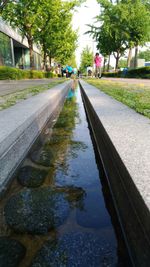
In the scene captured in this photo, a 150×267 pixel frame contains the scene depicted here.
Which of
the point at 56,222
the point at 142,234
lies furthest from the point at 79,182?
the point at 142,234

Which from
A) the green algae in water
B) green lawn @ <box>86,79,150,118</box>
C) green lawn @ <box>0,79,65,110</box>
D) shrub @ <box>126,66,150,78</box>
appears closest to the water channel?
the green algae in water

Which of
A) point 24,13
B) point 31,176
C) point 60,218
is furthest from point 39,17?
point 60,218

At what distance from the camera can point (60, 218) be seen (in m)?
1.97

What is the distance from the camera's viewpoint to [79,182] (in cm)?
260

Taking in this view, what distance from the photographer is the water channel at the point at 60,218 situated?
5.16 ft

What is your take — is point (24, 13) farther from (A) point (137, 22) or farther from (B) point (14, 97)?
(B) point (14, 97)

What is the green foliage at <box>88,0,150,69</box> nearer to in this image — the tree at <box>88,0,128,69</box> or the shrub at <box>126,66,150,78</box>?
the tree at <box>88,0,128,69</box>

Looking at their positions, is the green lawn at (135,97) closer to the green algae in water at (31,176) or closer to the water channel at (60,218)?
the water channel at (60,218)

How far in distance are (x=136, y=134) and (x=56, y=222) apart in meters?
1.23

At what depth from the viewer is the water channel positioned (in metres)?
1.57

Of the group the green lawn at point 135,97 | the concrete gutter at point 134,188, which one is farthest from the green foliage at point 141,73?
the concrete gutter at point 134,188

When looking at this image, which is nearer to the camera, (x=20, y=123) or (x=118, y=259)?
(x=118, y=259)

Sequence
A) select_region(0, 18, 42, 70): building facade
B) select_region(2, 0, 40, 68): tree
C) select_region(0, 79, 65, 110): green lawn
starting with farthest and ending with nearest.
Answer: select_region(0, 18, 42, 70): building facade → select_region(2, 0, 40, 68): tree → select_region(0, 79, 65, 110): green lawn

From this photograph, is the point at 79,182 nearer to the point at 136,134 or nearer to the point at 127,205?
the point at 136,134
